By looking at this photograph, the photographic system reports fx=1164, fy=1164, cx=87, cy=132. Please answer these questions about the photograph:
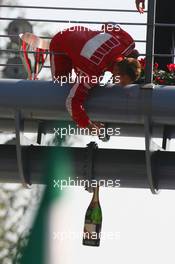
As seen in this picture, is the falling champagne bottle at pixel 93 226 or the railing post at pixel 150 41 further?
the falling champagne bottle at pixel 93 226

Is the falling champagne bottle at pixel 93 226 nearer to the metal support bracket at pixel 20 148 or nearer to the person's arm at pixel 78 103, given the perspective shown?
the metal support bracket at pixel 20 148

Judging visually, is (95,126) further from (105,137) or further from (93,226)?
(93,226)

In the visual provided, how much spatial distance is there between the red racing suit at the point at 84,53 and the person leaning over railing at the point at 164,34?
3.13ft

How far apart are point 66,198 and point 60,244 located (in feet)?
11.1

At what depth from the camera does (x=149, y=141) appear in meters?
8.91

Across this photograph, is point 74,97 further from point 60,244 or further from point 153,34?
point 60,244

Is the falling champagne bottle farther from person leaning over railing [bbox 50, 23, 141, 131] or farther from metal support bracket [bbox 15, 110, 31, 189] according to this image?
person leaning over railing [bbox 50, 23, 141, 131]

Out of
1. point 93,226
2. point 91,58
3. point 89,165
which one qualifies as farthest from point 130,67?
point 93,226

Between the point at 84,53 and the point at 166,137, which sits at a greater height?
the point at 84,53

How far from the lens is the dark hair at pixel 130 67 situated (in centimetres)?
866

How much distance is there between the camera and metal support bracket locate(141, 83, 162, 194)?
8.64 m

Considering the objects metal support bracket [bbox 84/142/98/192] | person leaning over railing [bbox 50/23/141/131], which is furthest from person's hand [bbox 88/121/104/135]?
metal support bracket [bbox 84/142/98/192]

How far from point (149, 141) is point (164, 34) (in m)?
1.34

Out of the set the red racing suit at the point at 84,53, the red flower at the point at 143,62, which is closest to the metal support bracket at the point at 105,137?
the red racing suit at the point at 84,53
